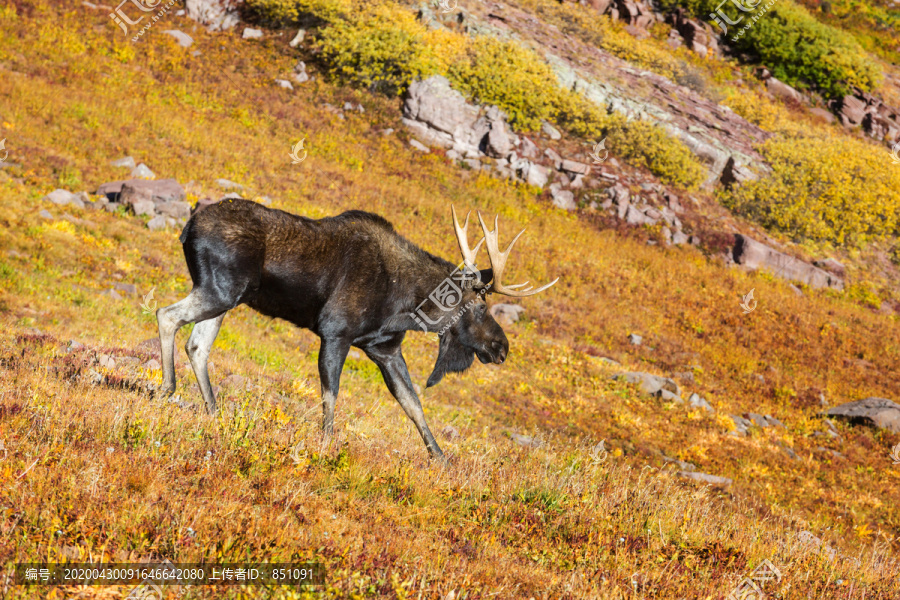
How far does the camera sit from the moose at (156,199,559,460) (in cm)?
635

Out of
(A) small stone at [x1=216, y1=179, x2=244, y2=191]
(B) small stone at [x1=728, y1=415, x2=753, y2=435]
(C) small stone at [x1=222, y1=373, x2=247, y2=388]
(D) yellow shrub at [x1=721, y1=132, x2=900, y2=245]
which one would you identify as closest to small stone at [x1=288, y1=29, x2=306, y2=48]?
(A) small stone at [x1=216, y1=179, x2=244, y2=191]

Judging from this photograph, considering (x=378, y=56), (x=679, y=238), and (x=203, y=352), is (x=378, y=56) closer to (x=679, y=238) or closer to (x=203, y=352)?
(x=679, y=238)

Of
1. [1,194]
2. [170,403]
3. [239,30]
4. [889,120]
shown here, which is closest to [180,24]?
[239,30]

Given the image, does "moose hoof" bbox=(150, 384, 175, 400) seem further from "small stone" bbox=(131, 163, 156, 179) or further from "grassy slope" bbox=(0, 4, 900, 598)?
"small stone" bbox=(131, 163, 156, 179)

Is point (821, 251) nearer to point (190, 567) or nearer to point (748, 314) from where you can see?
point (748, 314)

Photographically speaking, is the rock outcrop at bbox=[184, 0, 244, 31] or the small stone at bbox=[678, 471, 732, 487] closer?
the small stone at bbox=[678, 471, 732, 487]

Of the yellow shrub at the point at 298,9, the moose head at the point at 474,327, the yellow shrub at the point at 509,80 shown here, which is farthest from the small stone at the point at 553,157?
the moose head at the point at 474,327

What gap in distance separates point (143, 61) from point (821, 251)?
33.5 metres

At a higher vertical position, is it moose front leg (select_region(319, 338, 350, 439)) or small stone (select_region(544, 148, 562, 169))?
moose front leg (select_region(319, 338, 350, 439))

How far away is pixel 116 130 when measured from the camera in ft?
72.8

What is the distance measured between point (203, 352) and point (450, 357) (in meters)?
3.05

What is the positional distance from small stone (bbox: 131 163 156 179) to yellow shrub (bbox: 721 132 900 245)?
2673cm

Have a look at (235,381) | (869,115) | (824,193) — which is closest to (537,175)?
(824,193)

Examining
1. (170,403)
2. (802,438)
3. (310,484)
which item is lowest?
(802,438)
